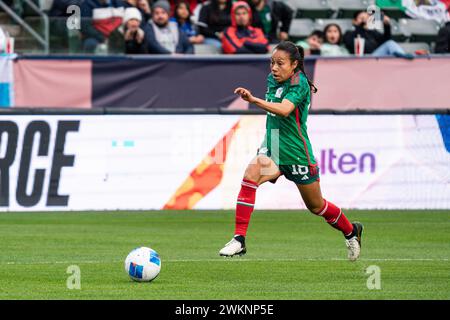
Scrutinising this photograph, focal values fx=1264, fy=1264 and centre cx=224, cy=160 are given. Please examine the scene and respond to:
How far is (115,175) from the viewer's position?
18.4m

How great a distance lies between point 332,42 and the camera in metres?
22.3

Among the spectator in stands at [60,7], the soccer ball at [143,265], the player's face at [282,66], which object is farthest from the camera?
the spectator in stands at [60,7]

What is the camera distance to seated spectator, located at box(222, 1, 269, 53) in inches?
852

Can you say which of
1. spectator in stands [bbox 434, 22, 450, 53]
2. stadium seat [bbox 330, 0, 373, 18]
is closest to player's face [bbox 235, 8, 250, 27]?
spectator in stands [bbox 434, 22, 450, 53]

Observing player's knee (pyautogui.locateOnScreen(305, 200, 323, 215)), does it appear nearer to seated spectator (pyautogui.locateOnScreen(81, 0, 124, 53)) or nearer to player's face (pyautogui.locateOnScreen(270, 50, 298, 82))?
player's face (pyautogui.locateOnScreen(270, 50, 298, 82))

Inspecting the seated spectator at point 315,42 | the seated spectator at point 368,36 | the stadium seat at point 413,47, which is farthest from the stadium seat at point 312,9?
the seated spectator at point 315,42

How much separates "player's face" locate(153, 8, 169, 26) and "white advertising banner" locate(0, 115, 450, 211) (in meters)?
3.25

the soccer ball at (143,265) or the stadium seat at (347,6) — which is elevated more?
the stadium seat at (347,6)

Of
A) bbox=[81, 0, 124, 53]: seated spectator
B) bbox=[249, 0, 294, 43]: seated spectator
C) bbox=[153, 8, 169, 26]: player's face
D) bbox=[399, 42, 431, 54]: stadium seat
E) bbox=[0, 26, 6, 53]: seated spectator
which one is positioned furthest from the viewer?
bbox=[399, 42, 431, 54]: stadium seat

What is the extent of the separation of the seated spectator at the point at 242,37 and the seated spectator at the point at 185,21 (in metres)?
0.80

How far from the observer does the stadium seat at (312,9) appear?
82.6 ft

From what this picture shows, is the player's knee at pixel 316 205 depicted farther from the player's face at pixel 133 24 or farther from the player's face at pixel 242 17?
the player's face at pixel 242 17

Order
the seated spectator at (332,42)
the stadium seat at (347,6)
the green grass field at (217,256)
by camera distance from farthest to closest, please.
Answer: the stadium seat at (347,6) → the seated spectator at (332,42) → the green grass field at (217,256)
